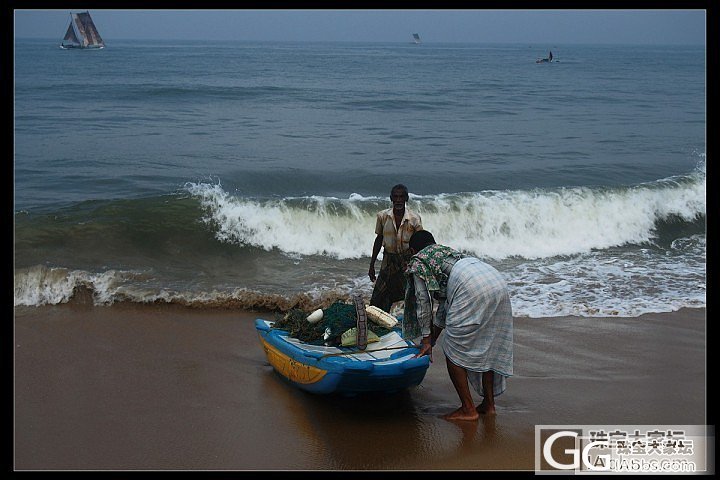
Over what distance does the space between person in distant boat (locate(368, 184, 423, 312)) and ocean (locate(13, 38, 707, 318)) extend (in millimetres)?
1933

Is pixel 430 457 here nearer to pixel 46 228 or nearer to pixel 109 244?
pixel 109 244

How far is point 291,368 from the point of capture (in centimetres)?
551

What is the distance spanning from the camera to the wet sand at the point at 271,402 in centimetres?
465

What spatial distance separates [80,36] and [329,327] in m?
67.5

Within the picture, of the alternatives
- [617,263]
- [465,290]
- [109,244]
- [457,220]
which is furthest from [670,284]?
[109,244]

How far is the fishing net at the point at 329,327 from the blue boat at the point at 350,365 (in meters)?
0.06

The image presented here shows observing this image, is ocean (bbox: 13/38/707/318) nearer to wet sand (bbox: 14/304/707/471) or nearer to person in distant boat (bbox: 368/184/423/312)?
wet sand (bbox: 14/304/707/471)

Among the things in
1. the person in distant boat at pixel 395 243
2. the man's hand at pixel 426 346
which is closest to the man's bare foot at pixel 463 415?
the man's hand at pixel 426 346

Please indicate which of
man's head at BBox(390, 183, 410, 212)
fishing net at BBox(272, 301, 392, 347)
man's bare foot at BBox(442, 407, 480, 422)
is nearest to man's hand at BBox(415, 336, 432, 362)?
man's bare foot at BBox(442, 407, 480, 422)

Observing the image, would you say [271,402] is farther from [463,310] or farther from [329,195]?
[329,195]

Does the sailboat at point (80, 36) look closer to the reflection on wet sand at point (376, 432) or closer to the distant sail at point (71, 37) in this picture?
the distant sail at point (71, 37)

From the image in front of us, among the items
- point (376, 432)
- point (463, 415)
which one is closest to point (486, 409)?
point (463, 415)

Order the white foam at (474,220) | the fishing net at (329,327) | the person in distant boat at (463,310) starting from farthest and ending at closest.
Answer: the white foam at (474,220) < the fishing net at (329,327) < the person in distant boat at (463,310)
